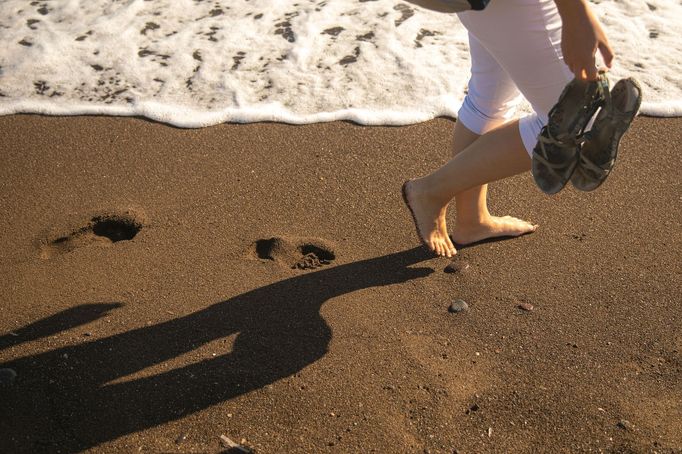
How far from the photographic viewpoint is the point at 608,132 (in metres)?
2.61

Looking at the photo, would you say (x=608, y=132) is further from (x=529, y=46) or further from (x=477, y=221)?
(x=477, y=221)

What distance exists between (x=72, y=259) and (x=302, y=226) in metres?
0.99

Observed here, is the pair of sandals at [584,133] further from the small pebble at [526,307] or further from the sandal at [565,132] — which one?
the small pebble at [526,307]

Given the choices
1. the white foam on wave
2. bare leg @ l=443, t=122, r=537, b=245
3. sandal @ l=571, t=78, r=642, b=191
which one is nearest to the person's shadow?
bare leg @ l=443, t=122, r=537, b=245

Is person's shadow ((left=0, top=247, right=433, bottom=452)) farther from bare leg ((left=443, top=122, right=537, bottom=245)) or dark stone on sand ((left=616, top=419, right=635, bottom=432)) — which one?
dark stone on sand ((left=616, top=419, right=635, bottom=432))

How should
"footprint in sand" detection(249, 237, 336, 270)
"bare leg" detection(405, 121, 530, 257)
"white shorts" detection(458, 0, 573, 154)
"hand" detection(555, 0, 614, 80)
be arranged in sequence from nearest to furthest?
"hand" detection(555, 0, 614, 80) < "white shorts" detection(458, 0, 573, 154) < "bare leg" detection(405, 121, 530, 257) < "footprint in sand" detection(249, 237, 336, 270)

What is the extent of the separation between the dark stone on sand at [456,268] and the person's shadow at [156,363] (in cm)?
21

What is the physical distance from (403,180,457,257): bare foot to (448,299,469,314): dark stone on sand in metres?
0.27

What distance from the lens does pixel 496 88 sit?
302 cm

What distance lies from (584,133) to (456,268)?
34.0 inches

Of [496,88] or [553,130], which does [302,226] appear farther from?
[553,130]

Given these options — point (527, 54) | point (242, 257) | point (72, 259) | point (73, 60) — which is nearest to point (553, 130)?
point (527, 54)

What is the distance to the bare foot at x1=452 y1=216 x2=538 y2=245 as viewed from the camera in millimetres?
3398

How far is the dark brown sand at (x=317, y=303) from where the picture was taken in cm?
258
